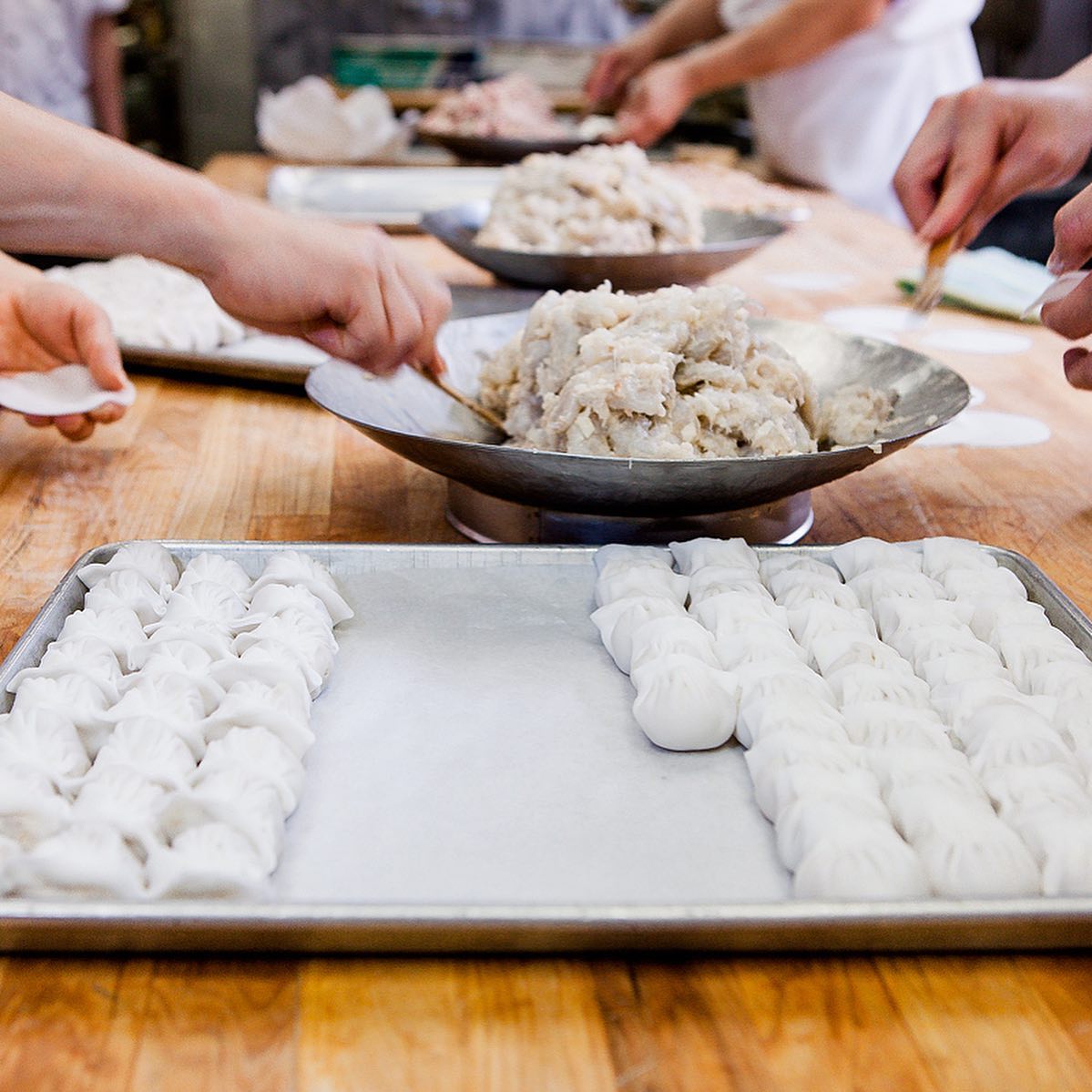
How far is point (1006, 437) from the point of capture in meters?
1.77

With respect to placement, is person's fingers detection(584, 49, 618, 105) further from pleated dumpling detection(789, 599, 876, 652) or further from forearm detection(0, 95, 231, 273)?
pleated dumpling detection(789, 599, 876, 652)

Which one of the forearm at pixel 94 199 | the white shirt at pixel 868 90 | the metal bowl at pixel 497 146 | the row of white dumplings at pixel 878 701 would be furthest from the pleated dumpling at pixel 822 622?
the white shirt at pixel 868 90

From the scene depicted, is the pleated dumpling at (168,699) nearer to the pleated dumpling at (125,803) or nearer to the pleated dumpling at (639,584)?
the pleated dumpling at (125,803)

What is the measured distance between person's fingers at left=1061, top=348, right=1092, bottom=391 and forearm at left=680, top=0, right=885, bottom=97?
222 cm

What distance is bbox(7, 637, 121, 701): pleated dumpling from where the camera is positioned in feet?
3.09

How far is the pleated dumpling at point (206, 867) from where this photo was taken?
0.73 metres

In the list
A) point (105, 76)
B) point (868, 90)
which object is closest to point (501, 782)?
point (868, 90)

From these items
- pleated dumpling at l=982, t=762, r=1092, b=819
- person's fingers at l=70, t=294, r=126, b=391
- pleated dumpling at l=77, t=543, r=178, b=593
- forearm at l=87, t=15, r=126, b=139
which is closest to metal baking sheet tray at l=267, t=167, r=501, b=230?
forearm at l=87, t=15, r=126, b=139

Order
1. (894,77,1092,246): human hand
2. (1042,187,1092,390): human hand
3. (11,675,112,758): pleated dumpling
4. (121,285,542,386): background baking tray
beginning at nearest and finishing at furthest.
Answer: (11,675,112,758): pleated dumpling
(1042,187,1092,390): human hand
(894,77,1092,246): human hand
(121,285,542,386): background baking tray

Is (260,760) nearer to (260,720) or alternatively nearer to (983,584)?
(260,720)

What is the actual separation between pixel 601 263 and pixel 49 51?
2.67 metres

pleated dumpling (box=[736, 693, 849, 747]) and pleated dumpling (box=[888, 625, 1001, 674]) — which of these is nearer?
pleated dumpling (box=[736, 693, 849, 747])

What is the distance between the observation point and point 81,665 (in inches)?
37.7

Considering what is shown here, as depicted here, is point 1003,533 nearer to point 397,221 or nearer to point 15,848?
point 15,848
